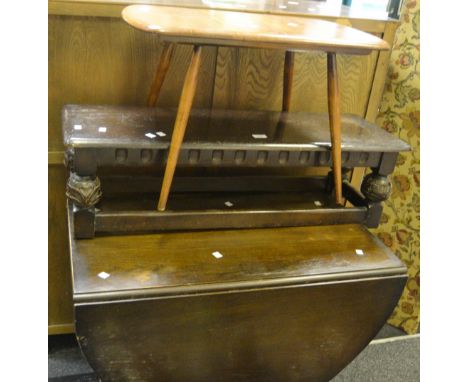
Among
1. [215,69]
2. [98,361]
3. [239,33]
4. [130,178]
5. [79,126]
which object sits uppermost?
[239,33]

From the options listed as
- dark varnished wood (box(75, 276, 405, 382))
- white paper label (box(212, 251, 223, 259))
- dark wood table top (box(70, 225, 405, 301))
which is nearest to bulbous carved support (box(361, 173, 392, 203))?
dark wood table top (box(70, 225, 405, 301))

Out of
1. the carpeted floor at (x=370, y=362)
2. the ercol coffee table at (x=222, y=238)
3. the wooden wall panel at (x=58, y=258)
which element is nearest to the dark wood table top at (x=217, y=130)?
the ercol coffee table at (x=222, y=238)

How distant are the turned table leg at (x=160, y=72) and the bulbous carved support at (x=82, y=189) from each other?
1.14 ft

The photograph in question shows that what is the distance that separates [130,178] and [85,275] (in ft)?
1.30

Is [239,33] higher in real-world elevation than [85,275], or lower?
higher

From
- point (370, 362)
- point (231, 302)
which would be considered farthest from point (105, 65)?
point (370, 362)

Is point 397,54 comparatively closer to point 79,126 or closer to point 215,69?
point 215,69

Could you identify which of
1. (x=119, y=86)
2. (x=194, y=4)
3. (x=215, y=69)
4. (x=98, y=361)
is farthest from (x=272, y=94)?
(x=98, y=361)

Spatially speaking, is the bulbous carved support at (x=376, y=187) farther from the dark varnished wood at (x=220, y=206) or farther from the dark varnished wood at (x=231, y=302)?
the dark varnished wood at (x=231, y=302)

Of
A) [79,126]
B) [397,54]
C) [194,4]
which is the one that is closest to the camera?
[79,126]

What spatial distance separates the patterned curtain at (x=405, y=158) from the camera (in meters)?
1.66

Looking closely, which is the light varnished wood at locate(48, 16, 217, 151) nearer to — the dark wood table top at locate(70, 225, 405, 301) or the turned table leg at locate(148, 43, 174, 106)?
the turned table leg at locate(148, 43, 174, 106)

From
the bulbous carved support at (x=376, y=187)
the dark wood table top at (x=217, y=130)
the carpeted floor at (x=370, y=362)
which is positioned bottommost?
the carpeted floor at (x=370, y=362)

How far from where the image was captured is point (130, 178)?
4.65 ft
